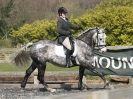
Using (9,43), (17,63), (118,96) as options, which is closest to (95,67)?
(17,63)

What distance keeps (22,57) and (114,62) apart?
9.92 feet

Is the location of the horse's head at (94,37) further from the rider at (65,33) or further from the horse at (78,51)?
the rider at (65,33)

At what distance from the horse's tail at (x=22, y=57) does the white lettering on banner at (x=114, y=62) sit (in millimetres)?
2242

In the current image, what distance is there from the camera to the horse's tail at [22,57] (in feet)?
50.7

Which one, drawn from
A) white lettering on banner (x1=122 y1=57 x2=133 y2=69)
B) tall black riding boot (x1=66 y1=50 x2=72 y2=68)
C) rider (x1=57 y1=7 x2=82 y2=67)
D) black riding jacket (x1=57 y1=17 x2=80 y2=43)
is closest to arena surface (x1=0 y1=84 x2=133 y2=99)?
tall black riding boot (x1=66 y1=50 x2=72 y2=68)

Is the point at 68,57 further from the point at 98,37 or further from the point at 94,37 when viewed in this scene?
the point at 98,37

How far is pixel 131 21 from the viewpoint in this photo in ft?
102

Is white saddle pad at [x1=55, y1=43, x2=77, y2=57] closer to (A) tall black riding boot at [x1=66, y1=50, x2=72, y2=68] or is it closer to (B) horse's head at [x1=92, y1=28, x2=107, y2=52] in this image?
(A) tall black riding boot at [x1=66, y1=50, x2=72, y2=68]

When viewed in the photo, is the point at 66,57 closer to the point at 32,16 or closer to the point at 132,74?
the point at 132,74

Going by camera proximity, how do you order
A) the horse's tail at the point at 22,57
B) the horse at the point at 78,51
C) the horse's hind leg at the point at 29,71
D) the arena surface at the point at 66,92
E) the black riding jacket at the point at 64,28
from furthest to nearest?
the horse's tail at the point at 22,57
the horse's hind leg at the point at 29,71
the horse at the point at 78,51
the black riding jacket at the point at 64,28
the arena surface at the point at 66,92

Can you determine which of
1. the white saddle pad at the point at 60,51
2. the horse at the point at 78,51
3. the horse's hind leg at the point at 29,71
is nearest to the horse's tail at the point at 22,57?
the horse's hind leg at the point at 29,71

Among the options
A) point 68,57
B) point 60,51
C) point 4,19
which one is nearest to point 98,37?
point 68,57

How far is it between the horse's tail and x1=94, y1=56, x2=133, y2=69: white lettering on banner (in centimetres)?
224

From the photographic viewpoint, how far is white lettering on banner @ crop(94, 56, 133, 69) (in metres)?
15.9
